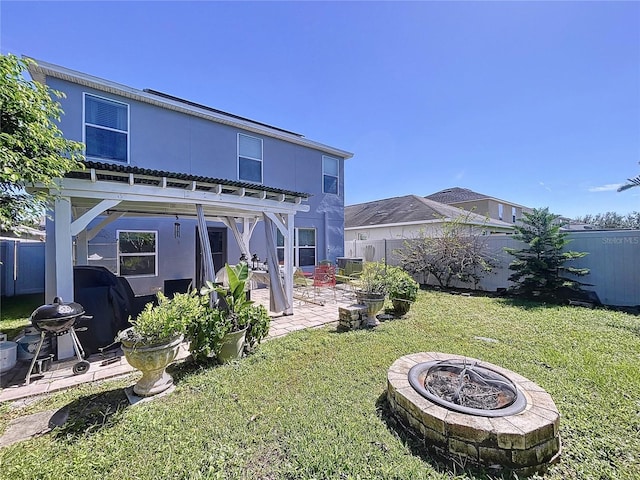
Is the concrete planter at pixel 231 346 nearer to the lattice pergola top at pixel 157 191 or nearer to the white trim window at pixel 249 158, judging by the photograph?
the lattice pergola top at pixel 157 191

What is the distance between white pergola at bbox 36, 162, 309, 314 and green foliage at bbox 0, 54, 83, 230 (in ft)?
1.49

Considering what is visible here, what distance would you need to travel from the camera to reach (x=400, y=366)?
141 inches

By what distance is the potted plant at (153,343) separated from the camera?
338 cm

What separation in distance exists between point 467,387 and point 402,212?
16.6m

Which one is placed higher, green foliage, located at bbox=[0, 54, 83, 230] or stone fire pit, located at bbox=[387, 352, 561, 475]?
green foliage, located at bbox=[0, 54, 83, 230]

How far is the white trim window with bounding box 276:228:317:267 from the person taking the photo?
41.9ft

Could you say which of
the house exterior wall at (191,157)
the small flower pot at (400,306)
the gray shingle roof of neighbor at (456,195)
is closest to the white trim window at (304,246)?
the house exterior wall at (191,157)

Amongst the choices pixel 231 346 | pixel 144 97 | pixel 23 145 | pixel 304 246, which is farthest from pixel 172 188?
pixel 304 246

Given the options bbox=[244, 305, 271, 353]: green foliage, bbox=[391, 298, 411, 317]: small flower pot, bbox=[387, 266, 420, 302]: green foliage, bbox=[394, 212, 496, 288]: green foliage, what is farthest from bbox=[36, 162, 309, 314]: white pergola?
bbox=[394, 212, 496, 288]: green foliage

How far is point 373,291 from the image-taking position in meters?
6.55

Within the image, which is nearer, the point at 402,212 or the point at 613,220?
the point at 402,212

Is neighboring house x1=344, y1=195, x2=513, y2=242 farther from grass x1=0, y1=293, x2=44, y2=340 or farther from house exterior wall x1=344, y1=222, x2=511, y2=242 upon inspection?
grass x1=0, y1=293, x2=44, y2=340

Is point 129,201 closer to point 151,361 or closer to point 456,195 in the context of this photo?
point 151,361

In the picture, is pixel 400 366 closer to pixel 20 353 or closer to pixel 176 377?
pixel 176 377
